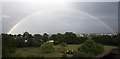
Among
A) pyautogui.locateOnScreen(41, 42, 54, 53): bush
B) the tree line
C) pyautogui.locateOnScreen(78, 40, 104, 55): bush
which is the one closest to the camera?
pyautogui.locateOnScreen(78, 40, 104, 55): bush

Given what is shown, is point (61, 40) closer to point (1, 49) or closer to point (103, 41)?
point (103, 41)

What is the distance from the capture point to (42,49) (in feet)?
41.4

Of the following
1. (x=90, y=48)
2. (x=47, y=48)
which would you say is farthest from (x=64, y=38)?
(x=90, y=48)

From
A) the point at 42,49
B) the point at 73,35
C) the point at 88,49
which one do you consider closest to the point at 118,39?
the point at 73,35

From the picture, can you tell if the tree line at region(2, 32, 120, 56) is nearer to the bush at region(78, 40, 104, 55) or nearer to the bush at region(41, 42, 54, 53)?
the bush at region(41, 42, 54, 53)

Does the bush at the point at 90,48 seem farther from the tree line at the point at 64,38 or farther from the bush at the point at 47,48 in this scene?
the tree line at the point at 64,38

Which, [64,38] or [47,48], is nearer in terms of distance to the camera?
[47,48]

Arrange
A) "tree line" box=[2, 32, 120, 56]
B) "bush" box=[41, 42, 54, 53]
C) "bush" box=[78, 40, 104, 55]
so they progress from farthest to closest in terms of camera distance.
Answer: "tree line" box=[2, 32, 120, 56], "bush" box=[41, 42, 54, 53], "bush" box=[78, 40, 104, 55]

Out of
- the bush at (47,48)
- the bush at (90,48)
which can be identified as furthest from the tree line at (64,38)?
the bush at (90,48)

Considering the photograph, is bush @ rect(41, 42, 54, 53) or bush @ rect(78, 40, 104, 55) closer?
bush @ rect(78, 40, 104, 55)

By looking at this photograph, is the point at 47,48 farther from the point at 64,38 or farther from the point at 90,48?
the point at 64,38

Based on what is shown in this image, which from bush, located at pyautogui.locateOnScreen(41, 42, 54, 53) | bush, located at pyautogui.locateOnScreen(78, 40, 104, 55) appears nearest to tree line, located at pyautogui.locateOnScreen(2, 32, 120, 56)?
bush, located at pyautogui.locateOnScreen(41, 42, 54, 53)

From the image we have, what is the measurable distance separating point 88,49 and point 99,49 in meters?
1.06

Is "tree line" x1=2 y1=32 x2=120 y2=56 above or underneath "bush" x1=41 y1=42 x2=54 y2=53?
above
